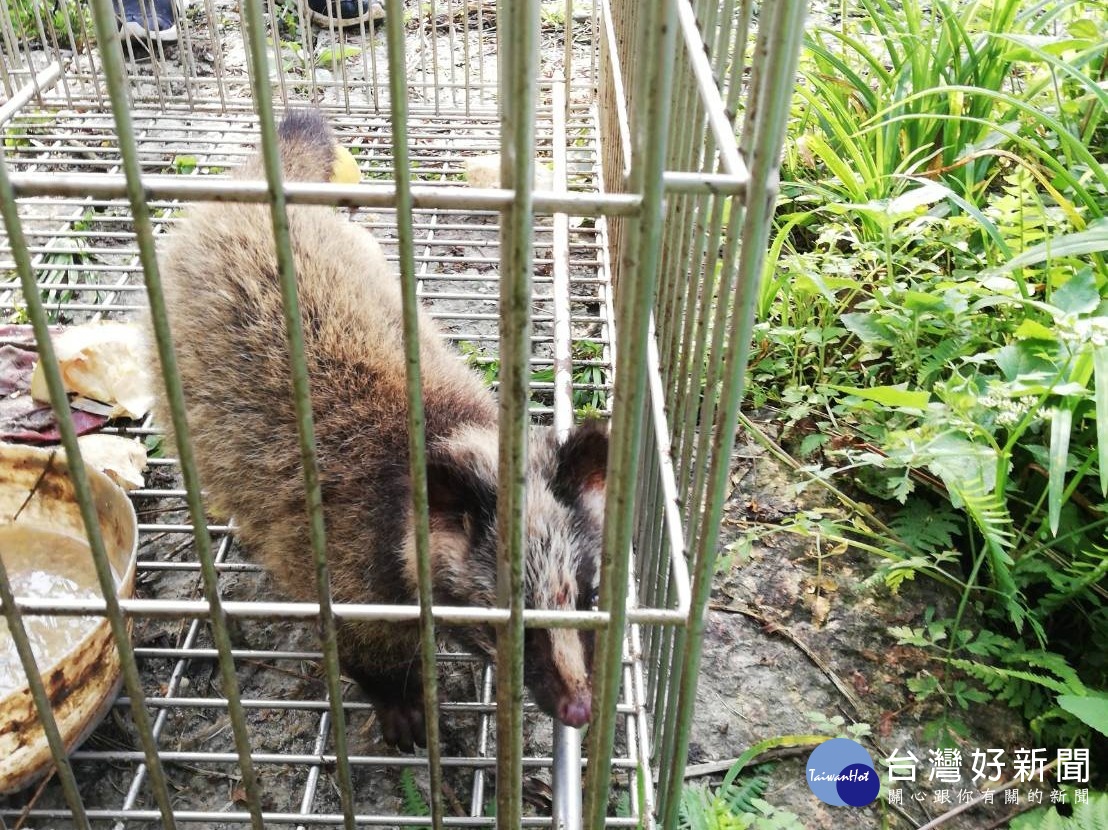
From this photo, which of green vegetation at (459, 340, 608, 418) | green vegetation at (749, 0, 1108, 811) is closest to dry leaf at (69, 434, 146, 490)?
green vegetation at (459, 340, 608, 418)

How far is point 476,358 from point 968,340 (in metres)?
1.79

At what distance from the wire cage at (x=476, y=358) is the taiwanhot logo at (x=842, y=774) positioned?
0.49 meters

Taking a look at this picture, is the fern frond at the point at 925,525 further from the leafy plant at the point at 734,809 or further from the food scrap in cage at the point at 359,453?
the food scrap in cage at the point at 359,453

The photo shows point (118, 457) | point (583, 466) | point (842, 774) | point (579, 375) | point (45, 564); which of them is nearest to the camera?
point (583, 466)

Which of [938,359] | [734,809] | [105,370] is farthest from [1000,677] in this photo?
[105,370]

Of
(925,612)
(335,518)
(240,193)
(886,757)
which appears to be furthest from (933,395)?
(240,193)

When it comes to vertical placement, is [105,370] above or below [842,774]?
above

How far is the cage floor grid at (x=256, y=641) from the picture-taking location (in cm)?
238

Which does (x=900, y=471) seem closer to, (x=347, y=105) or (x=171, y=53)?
(x=347, y=105)

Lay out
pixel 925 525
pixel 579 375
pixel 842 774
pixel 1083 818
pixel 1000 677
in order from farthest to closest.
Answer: pixel 579 375, pixel 925 525, pixel 1000 677, pixel 842 774, pixel 1083 818

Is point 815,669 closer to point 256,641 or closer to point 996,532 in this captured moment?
point 996,532

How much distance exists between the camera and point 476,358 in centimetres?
373

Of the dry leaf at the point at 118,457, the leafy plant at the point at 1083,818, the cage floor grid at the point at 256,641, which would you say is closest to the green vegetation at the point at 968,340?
the leafy plant at the point at 1083,818

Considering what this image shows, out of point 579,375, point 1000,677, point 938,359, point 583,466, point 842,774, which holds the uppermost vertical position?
point 583,466
